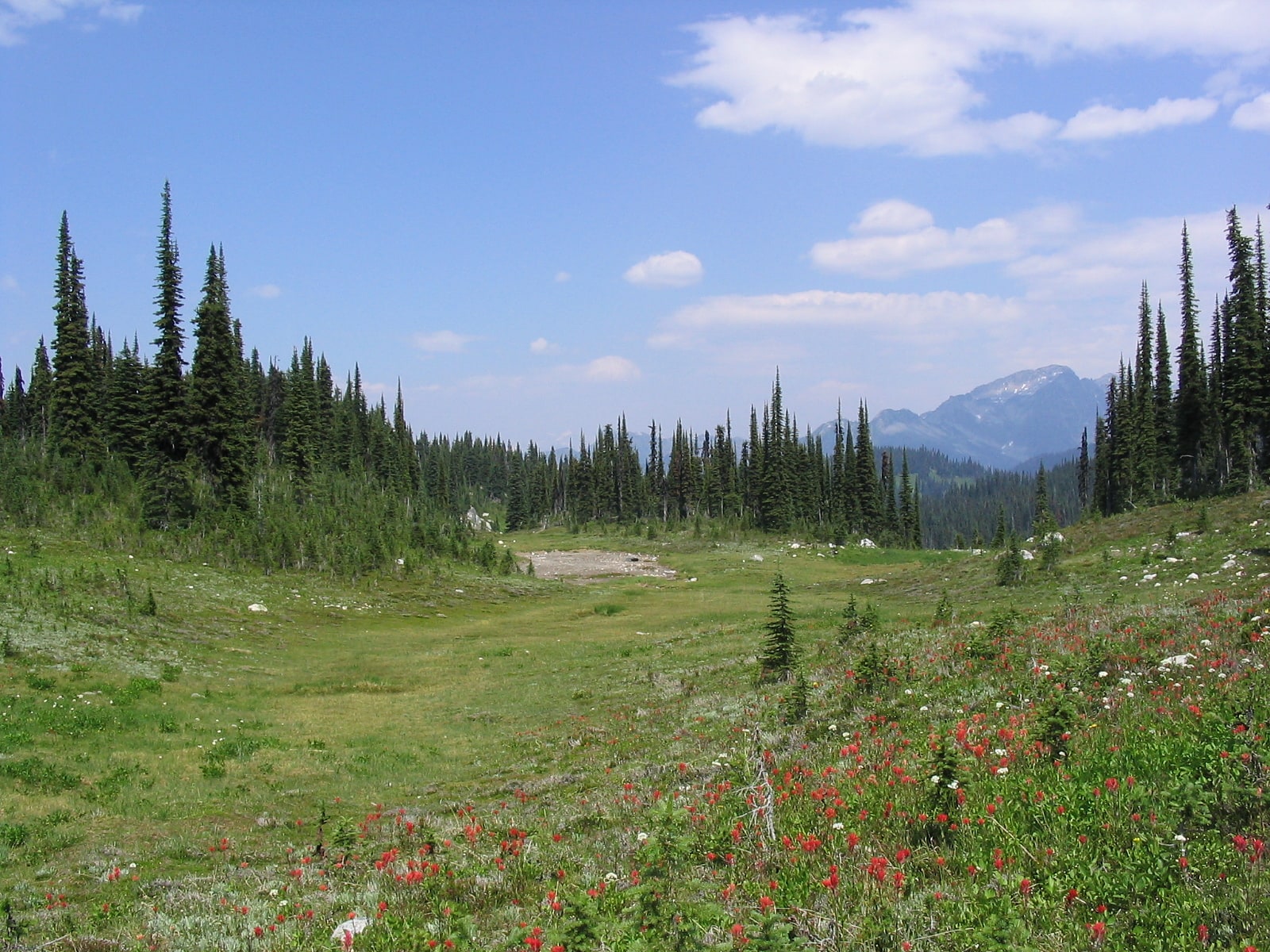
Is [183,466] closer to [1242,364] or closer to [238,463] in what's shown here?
[238,463]

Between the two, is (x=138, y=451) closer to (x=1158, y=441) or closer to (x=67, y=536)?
(x=67, y=536)

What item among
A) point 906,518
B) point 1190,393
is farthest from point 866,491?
point 1190,393

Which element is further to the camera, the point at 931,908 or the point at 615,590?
the point at 615,590

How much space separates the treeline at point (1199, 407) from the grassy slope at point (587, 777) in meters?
28.5

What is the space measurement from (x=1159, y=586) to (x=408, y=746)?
94.5 feet

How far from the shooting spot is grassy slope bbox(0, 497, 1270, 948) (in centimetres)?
614

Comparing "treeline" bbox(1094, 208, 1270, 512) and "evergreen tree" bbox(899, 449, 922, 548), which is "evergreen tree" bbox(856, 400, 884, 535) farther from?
"treeline" bbox(1094, 208, 1270, 512)

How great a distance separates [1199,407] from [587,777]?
72079mm

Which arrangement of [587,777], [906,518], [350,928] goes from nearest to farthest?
1. [350,928]
2. [587,777]
3. [906,518]

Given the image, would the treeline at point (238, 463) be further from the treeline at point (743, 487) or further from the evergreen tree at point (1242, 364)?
the evergreen tree at point (1242, 364)

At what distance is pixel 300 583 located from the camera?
44.6 meters

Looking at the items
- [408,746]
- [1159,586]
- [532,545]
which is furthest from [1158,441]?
[408,746]

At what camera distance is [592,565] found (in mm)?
80562

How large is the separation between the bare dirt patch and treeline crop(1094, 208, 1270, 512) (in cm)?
4557
